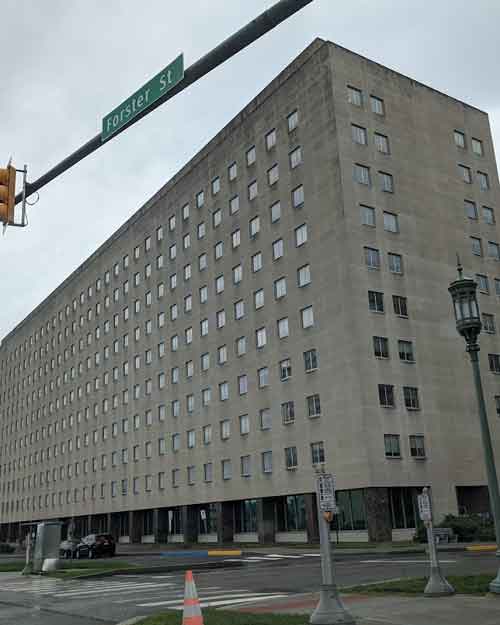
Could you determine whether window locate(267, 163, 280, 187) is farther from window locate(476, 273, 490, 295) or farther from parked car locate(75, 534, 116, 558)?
parked car locate(75, 534, 116, 558)

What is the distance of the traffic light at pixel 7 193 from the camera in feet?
35.2

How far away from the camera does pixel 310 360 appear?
45.1 meters

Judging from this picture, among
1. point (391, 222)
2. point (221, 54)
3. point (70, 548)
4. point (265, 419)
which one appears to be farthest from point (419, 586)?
point (265, 419)

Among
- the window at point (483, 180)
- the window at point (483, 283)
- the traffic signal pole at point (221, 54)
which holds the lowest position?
the traffic signal pole at point (221, 54)

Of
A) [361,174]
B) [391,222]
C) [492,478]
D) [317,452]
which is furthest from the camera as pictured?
[391,222]

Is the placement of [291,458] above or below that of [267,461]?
below

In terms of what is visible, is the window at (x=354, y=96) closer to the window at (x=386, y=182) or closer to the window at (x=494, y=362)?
the window at (x=386, y=182)

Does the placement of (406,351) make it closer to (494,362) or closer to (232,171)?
(494,362)

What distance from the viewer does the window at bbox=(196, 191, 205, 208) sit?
61050 mm

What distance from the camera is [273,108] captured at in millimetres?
52156

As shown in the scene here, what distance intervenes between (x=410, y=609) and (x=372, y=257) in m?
34.4

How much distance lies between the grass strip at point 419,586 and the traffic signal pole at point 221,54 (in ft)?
33.7

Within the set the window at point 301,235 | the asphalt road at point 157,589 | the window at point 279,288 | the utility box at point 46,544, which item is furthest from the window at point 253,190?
the asphalt road at point 157,589

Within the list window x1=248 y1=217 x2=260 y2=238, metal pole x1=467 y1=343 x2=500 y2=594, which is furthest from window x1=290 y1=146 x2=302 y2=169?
metal pole x1=467 y1=343 x2=500 y2=594
